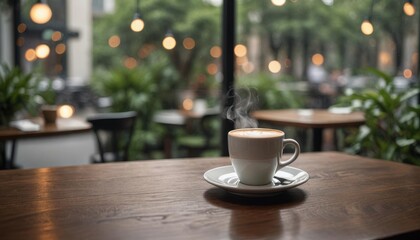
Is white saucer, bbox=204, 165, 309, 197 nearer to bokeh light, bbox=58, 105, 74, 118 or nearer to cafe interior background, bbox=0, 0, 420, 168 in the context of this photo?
cafe interior background, bbox=0, 0, 420, 168

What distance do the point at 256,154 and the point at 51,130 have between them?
8.06 ft

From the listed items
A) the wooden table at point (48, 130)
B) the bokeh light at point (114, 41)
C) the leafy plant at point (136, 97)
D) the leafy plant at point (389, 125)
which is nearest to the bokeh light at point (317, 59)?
the bokeh light at point (114, 41)

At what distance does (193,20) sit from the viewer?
32.9 feet

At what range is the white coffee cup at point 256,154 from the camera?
1050 millimetres

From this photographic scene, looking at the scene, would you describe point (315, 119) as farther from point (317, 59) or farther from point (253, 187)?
point (317, 59)

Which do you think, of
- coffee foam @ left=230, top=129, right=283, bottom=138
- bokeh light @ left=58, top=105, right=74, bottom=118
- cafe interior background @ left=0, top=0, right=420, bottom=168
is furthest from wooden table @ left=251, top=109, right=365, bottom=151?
coffee foam @ left=230, top=129, right=283, bottom=138

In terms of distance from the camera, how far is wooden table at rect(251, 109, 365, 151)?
3484 mm

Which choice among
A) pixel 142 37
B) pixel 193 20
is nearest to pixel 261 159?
pixel 193 20

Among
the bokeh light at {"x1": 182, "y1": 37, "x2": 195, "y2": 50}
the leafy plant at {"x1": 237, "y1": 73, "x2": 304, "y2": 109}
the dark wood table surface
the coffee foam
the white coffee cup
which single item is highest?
the bokeh light at {"x1": 182, "y1": 37, "x2": 195, "y2": 50}

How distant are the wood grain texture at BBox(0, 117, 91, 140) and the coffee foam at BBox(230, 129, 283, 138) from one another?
7.36 feet

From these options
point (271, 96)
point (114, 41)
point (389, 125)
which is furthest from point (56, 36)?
point (389, 125)

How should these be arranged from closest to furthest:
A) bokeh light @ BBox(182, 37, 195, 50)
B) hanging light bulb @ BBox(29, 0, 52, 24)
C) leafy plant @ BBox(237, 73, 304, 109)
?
hanging light bulb @ BBox(29, 0, 52, 24) < leafy plant @ BBox(237, 73, 304, 109) < bokeh light @ BBox(182, 37, 195, 50)

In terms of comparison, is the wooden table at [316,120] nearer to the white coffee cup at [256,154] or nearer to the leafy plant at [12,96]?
the leafy plant at [12,96]

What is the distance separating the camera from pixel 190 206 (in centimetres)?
99
